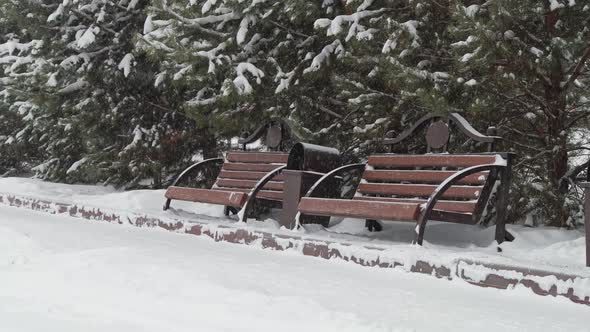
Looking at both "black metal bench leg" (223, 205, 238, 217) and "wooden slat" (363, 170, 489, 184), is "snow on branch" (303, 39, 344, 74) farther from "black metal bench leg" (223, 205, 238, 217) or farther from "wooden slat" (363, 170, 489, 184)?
"black metal bench leg" (223, 205, 238, 217)

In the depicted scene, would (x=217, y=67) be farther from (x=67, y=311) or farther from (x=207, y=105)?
(x=67, y=311)

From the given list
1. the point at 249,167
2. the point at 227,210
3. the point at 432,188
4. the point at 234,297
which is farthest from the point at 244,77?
the point at 234,297

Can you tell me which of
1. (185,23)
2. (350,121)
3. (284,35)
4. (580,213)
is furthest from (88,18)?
(580,213)

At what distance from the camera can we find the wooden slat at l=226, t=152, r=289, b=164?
21.2 ft

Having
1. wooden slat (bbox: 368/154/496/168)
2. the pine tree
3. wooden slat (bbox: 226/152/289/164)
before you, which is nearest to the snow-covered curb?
wooden slat (bbox: 368/154/496/168)

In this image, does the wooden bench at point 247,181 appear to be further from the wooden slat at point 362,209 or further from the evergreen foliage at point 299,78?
the wooden slat at point 362,209

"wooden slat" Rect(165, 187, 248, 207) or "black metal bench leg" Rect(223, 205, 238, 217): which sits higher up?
"wooden slat" Rect(165, 187, 248, 207)

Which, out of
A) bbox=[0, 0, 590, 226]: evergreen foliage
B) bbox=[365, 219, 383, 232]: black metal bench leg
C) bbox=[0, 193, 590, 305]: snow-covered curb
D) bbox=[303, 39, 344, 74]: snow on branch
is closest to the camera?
bbox=[0, 193, 590, 305]: snow-covered curb

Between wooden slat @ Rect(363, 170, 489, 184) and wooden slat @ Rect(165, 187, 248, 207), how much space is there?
1234 mm

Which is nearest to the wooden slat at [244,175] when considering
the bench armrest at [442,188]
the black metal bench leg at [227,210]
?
A: the black metal bench leg at [227,210]

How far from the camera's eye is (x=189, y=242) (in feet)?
16.2

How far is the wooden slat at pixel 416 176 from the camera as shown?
15.1 ft

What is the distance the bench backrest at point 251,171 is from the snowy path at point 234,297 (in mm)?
1913

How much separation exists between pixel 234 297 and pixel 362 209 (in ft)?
5.67
